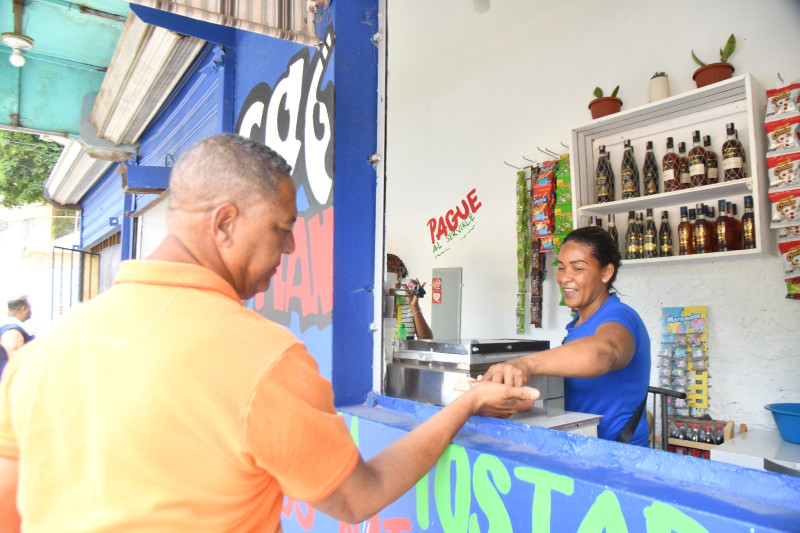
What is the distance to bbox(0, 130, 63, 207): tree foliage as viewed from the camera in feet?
49.3

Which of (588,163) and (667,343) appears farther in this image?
(588,163)

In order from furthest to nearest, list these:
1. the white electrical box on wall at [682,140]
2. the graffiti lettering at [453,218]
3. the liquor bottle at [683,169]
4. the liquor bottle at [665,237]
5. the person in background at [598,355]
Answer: the graffiti lettering at [453,218], the liquor bottle at [665,237], the liquor bottle at [683,169], the white electrical box on wall at [682,140], the person in background at [598,355]

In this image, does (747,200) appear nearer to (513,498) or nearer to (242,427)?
(513,498)

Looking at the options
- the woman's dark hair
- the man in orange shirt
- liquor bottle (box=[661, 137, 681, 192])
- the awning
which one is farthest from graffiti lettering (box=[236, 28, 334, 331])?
liquor bottle (box=[661, 137, 681, 192])

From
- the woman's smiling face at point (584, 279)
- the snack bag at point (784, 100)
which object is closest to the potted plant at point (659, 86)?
the snack bag at point (784, 100)

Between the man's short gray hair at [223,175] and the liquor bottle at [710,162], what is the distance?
2.97 metres

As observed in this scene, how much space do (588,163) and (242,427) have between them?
3.47 meters

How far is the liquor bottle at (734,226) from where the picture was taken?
118 inches

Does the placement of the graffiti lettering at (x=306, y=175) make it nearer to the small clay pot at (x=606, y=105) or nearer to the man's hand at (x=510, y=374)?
the man's hand at (x=510, y=374)

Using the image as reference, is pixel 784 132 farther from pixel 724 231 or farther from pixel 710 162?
pixel 724 231

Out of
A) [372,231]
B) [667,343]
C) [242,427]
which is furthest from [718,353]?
[242,427]

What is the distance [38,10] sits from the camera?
381 centimetres

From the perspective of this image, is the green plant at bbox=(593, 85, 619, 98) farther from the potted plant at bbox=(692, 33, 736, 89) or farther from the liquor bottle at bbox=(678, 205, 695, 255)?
the liquor bottle at bbox=(678, 205, 695, 255)

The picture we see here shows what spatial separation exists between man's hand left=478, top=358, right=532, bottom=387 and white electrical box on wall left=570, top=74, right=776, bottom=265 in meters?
2.12
